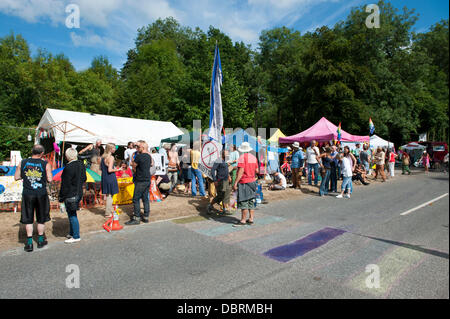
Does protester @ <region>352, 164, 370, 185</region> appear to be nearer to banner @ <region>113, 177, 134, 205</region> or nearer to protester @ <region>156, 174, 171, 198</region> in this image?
protester @ <region>156, 174, 171, 198</region>

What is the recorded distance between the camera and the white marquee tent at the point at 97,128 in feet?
42.3

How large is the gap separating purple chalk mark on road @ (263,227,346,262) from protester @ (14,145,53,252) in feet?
13.3

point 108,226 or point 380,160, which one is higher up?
point 380,160

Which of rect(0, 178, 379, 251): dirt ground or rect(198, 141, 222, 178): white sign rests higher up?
rect(198, 141, 222, 178): white sign

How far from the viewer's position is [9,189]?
6863 mm

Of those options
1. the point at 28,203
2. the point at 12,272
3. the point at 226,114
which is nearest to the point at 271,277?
the point at 12,272

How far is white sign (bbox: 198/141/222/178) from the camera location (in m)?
8.27

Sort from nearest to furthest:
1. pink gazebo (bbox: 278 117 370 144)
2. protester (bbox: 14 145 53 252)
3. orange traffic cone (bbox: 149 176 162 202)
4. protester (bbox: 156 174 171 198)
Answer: protester (bbox: 14 145 53 252)
orange traffic cone (bbox: 149 176 162 202)
protester (bbox: 156 174 171 198)
pink gazebo (bbox: 278 117 370 144)

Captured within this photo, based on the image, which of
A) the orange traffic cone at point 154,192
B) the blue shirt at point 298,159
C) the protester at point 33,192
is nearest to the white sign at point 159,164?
the orange traffic cone at point 154,192

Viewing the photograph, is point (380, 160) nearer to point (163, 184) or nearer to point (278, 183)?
point (278, 183)

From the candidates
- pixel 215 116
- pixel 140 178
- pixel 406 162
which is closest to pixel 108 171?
pixel 140 178

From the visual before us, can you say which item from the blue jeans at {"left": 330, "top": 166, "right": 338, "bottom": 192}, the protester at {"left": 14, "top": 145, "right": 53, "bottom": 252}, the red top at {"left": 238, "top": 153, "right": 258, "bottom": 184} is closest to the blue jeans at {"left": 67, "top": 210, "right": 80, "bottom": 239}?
the protester at {"left": 14, "top": 145, "right": 53, "bottom": 252}

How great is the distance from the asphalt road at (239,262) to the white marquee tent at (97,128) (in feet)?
28.8

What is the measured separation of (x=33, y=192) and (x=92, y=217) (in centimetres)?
220
